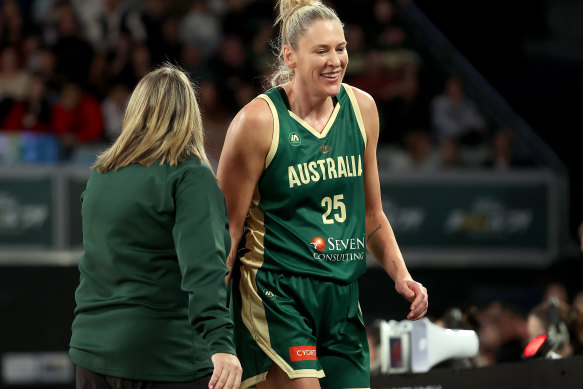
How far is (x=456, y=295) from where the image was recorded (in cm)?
895

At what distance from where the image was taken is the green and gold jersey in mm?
3523

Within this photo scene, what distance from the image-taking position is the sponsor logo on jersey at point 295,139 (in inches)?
140

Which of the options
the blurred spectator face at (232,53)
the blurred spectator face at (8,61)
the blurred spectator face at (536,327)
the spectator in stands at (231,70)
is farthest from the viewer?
the blurred spectator face at (232,53)

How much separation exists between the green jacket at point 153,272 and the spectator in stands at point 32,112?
703cm

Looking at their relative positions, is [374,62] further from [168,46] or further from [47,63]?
[47,63]

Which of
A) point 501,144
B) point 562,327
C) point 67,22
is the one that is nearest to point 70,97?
point 67,22

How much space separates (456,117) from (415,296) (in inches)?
269

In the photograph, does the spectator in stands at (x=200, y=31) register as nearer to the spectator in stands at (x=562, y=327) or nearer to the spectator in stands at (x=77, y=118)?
the spectator in stands at (x=77, y=118)

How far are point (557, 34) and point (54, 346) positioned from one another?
7.34m

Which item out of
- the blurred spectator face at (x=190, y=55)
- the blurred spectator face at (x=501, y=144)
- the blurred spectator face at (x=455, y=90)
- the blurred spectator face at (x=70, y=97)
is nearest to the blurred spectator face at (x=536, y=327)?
the blurred spectator face at (x=501, y=144)

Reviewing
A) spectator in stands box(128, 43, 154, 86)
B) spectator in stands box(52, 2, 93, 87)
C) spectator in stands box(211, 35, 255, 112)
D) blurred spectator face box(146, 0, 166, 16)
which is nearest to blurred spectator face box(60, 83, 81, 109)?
spectator in stands box(52, 2, 93, 87)

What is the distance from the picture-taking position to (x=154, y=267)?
2.77 metres

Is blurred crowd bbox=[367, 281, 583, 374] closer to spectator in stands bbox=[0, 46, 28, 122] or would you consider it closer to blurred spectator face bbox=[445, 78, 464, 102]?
blurred spectator face bbox=[445, 78, 464, 102]

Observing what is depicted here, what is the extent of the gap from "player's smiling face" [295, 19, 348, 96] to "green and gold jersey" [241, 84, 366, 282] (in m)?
0.15
